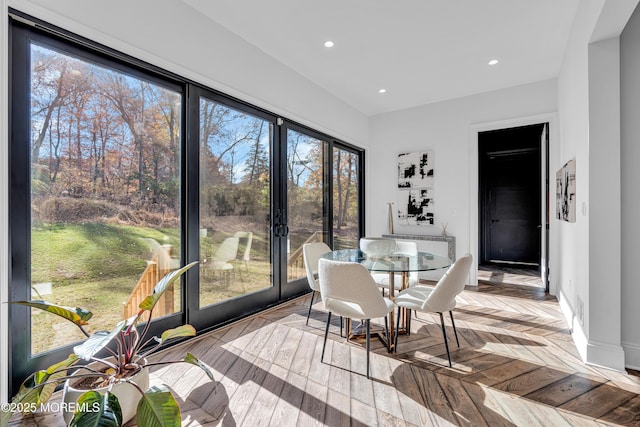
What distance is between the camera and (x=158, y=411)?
1.31 m

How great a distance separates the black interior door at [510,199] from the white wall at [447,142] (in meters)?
1.64

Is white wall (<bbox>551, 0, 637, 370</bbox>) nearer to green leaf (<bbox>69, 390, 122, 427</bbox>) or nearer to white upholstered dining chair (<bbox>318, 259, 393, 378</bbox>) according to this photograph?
white upholstered dining chair (<bbox>318, 259, 393, 378</bbox>)

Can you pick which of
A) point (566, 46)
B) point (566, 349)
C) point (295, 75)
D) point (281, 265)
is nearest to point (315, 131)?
point (295, 75)

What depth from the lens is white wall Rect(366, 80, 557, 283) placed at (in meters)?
4.44

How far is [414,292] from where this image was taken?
103 inches

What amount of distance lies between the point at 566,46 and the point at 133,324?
485 centimetres

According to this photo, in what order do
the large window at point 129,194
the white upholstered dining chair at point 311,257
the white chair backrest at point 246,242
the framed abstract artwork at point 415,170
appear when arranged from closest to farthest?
the large window at point 129,194 → the white upholstered dining chair at point 311,257 → the white chair backrest at point 246,242 → the framed abstract artwork at point 415,170

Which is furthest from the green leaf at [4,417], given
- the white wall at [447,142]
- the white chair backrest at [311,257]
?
the white wall at [447,142]

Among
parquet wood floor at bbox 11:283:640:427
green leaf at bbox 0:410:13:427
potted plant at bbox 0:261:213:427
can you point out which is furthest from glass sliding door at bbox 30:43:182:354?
green leaf at bbox 0:410:13:427

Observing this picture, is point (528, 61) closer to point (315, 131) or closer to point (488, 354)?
point (315, 131)

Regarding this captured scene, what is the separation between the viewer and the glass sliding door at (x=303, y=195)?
3.99m

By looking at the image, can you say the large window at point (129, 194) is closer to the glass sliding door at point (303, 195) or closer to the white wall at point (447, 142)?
the glass sliding door at point (303, 195)

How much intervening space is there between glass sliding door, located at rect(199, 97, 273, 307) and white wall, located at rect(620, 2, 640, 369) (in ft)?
10.5

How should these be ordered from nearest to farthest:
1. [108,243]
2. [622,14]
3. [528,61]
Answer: [622,14], [108,243], [528,61]
